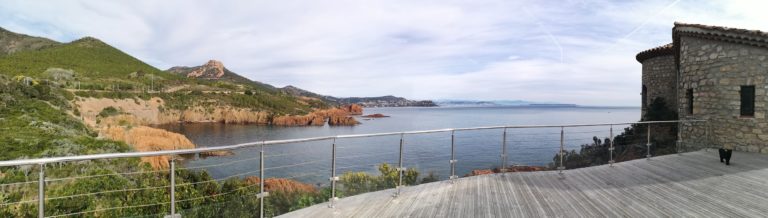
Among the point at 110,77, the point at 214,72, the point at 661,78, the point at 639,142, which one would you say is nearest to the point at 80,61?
the point at 110,77

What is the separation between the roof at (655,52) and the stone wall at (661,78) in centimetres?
14

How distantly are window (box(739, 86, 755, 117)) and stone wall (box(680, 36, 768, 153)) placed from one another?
131mm

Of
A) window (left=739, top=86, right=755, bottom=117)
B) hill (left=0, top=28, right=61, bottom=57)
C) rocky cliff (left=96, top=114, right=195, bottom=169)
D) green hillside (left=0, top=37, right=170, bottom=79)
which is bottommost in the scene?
rocky cliff (left=96, top=114, right=195, bottom=169)

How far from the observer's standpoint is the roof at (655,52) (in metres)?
14.3

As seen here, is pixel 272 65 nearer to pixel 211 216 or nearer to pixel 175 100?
pixel 175 100

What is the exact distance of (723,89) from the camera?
9555mm

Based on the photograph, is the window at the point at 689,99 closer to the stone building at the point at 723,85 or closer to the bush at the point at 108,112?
the stone building at the point at 723,85

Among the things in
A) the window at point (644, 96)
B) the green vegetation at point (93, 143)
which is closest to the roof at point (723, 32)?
the window at point (644, 96)

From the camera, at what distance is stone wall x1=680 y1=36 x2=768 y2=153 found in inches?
349

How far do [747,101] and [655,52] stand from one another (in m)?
6.59

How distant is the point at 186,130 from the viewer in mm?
48938

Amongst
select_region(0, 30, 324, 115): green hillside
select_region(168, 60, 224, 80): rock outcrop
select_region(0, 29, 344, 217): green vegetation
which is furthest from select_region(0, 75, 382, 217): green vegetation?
select_region(168, 60, 224, 80): rock outcrop

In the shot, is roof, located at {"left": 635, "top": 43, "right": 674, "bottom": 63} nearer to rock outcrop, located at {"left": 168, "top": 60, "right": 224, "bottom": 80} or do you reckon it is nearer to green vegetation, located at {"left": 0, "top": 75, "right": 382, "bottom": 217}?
green vegetation, located at {"left": 0, "top": 75, "right": 382, "bottom": 217}

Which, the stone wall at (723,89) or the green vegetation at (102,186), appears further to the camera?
the stone wall at (723,89)
